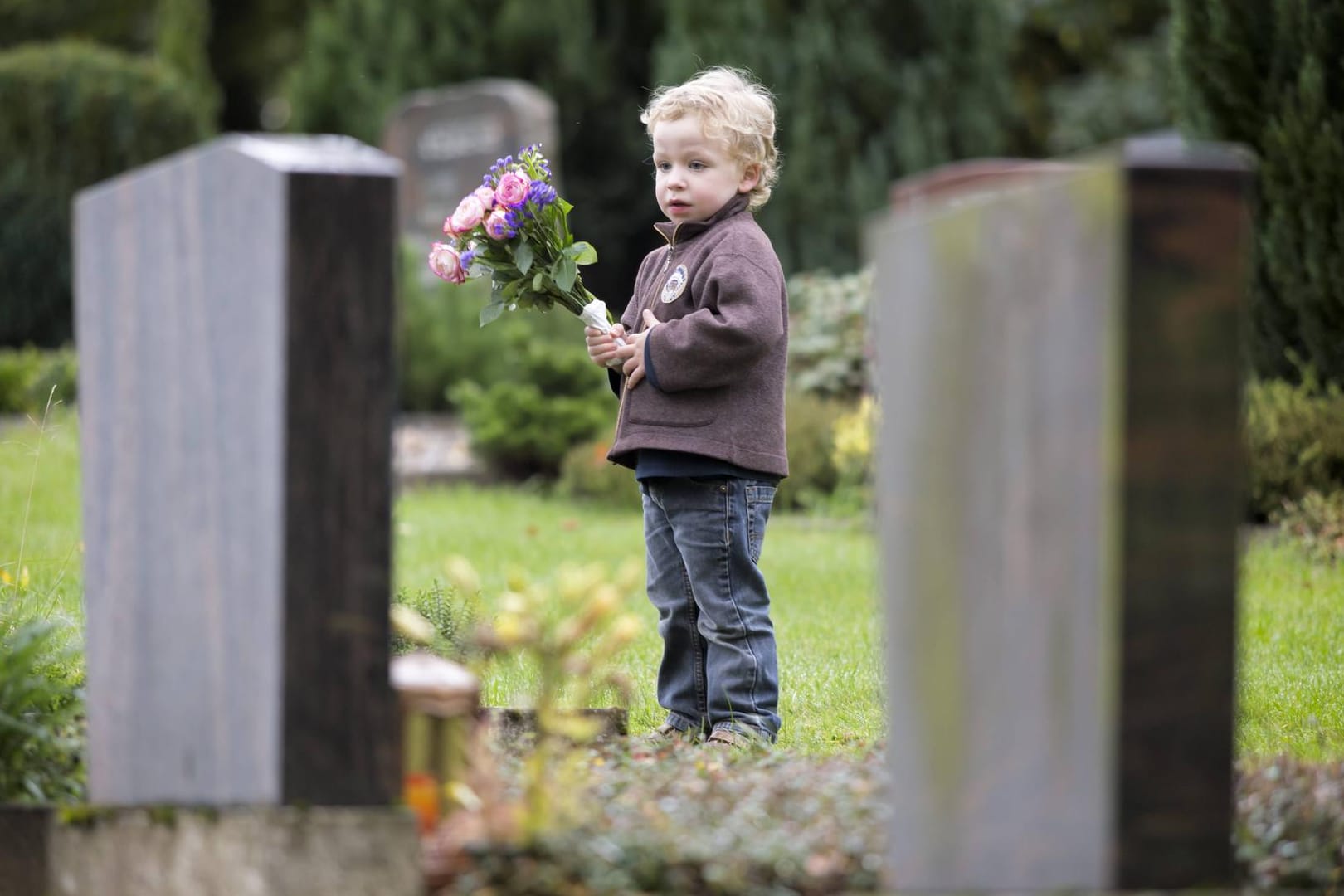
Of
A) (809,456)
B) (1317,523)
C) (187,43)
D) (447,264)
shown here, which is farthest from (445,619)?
(187,43)

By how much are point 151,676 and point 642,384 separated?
154 cm

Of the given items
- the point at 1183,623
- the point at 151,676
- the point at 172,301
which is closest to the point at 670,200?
the point at 172,301

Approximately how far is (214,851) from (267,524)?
20.2 inches

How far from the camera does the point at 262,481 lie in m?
2.28

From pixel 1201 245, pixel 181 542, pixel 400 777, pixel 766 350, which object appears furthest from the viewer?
pixel 766 350

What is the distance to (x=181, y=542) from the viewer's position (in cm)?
246

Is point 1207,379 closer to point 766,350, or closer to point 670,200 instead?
point 766,350

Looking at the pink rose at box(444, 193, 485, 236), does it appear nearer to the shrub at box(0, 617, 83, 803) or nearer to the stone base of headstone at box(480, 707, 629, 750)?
the stone base of headstone at box(480, 707, 629, 750)

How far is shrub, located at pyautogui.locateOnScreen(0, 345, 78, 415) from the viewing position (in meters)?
10.2

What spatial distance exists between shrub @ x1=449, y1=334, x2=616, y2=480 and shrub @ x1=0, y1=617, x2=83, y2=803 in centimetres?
636

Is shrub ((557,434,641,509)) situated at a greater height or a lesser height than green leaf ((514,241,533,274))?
lesser

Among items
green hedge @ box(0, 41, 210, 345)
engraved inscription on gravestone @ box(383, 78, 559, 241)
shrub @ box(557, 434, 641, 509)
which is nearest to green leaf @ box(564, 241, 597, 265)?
shrub @ box(557, 434, 641, 509)

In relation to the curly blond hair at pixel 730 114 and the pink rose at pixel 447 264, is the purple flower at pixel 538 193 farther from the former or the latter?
the curly blond hair at pixel 730 114

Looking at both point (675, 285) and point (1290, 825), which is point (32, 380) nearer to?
point (675, 285)
